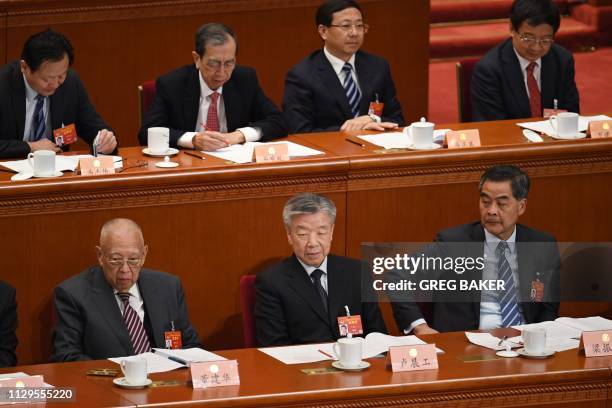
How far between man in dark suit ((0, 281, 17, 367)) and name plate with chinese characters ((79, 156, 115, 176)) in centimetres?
61

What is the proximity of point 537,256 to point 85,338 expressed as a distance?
167 cm

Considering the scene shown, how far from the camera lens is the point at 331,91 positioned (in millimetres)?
6262

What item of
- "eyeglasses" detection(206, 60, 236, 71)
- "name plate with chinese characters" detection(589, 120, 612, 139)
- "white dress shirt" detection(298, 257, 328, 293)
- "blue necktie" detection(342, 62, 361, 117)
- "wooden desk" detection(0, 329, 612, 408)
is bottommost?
"wooden desk" detection(0, 329, 612, 408)

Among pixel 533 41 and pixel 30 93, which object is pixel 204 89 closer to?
pixel 30 93

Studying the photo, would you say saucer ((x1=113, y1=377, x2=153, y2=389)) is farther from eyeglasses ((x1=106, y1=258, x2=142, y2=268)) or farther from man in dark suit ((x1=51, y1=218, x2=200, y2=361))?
eyeglasses ((x1=106, y1=258, x2=142, y2=268))

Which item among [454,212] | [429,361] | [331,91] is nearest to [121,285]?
[429,361]

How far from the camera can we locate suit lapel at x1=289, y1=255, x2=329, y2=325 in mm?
4836

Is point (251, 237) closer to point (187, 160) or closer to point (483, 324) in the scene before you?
point (187, 160)

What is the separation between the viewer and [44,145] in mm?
5461

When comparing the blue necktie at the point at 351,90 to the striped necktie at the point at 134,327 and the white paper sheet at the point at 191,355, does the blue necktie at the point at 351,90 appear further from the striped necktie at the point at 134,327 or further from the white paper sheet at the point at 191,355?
the white paper sheet at the point at 191,355

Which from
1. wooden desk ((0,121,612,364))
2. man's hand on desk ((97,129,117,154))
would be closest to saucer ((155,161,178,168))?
wooden desk ((0,121,612,364))

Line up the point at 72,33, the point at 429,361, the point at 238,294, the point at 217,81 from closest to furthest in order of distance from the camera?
the point at 429,361, the point at 238,294, the point at 217,81, the point at 72,33

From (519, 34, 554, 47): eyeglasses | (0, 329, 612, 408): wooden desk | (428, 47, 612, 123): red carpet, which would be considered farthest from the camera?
(428, 47, 612, 123): red carpet

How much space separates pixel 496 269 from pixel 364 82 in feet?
5.25
